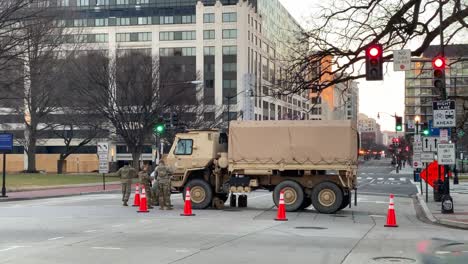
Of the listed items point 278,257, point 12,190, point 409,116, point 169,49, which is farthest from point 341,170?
point 409,116

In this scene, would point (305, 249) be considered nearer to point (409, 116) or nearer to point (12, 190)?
point (12, 190)

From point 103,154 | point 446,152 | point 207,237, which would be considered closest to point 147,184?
point 207,237

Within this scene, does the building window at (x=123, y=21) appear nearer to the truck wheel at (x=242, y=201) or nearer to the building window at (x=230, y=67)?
the building window at (x=230, y=67)

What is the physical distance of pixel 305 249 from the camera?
1222 cm

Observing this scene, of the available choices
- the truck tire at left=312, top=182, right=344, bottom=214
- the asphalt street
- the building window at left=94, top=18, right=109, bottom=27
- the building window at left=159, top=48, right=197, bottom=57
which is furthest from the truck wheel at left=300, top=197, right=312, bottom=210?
the building window at left=94, top=18, right=109, bottom=27

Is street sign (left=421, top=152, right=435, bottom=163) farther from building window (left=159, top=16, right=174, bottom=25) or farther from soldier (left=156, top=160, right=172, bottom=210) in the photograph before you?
building window (left=159, top=16, right=174, bottom=25)

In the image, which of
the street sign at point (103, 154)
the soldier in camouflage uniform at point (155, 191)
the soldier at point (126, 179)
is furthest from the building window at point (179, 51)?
the soldier in camouflage uniform at point (155, 191)

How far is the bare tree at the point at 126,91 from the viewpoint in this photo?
51.8 metres

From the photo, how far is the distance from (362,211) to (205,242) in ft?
36.6

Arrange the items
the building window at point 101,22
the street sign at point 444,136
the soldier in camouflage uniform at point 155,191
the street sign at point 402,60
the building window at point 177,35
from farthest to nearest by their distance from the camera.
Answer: the building window at point 101,22, the building window at point 177,35, the soldier in camouflage uniform at point 155,191, the street sign at point 444,136, the street sign at point 402,60

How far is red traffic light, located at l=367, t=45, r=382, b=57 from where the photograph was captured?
1941 cm

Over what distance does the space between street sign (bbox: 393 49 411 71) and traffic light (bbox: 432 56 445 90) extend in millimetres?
989

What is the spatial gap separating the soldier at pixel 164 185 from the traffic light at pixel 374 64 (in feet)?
25.7

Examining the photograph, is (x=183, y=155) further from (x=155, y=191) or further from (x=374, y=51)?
(x=374, y=51)
